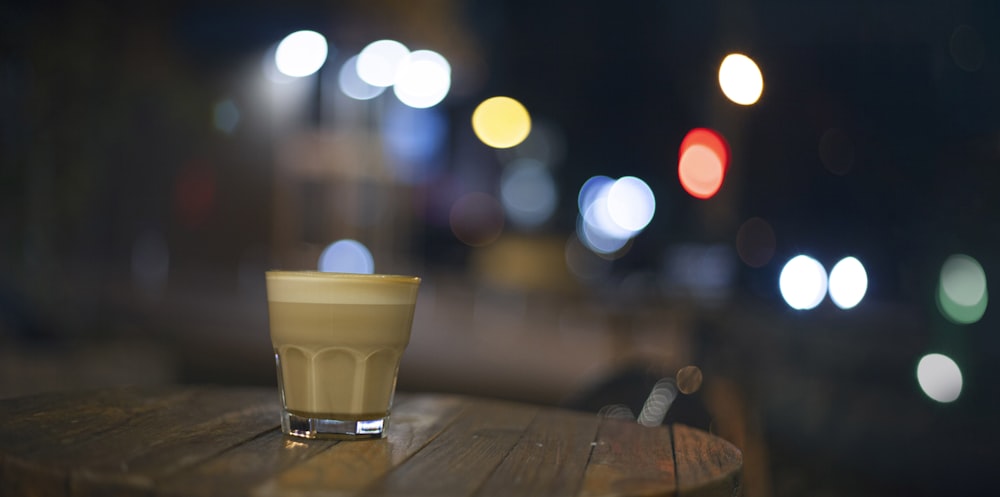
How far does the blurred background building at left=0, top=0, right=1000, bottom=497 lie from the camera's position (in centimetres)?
353

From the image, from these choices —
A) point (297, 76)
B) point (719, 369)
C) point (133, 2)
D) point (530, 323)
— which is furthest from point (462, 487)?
point (297, 76)

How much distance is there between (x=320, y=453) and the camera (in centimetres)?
103

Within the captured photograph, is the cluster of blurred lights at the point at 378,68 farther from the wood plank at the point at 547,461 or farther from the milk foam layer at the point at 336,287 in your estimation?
the milk foam layer at the point at 336,287

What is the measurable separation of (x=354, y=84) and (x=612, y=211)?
5.44m

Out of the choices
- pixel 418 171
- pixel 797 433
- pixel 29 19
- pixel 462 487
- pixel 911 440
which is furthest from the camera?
pixel 418 171

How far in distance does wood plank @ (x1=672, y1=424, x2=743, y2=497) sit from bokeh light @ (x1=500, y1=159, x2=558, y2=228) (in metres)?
16.6

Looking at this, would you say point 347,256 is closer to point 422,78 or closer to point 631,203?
point 422,78

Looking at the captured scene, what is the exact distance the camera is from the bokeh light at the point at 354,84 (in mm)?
12344

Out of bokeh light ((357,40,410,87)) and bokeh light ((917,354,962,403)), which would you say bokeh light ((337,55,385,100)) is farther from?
bokeh light ((917,354,962,403))

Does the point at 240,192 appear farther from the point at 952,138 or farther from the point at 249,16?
the point at 952,138

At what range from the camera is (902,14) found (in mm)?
3939

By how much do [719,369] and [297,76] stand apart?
10183 millimetres

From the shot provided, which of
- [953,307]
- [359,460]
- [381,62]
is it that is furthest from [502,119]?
[359,460]

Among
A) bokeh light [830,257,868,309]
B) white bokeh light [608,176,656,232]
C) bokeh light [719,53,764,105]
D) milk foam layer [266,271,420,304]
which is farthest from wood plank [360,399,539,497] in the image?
white bokeh light [608,176,656,232]
